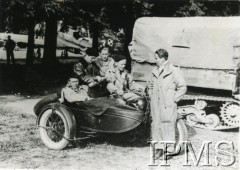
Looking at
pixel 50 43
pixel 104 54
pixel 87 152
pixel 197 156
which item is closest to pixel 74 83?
pixel 104 54

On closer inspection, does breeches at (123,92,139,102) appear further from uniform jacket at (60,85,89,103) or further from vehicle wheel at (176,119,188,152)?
vehicle wheel at (176,119,188,152)

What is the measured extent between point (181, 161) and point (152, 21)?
150 inches

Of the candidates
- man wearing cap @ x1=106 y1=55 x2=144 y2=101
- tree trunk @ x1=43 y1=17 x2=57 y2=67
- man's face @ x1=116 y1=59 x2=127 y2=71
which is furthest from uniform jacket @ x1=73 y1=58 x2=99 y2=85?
tree trunk @ x1=43 y1=17 x2=57 y2=67

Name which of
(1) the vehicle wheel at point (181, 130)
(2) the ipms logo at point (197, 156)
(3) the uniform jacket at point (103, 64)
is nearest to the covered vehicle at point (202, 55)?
(2) the ipms logo at point (197, 156)

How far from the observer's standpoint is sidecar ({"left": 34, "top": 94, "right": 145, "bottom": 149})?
5.58 meters

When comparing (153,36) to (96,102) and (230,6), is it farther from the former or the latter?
(230,6)

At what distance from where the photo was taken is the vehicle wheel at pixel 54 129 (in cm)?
584

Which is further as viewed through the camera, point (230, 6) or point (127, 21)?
point (230, 6)

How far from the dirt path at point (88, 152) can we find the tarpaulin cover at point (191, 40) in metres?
1.47

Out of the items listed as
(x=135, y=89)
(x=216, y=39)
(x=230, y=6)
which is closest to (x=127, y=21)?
(x=230, y=6)

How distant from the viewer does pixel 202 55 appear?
785cm

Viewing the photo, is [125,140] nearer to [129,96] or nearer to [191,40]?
[129,96]

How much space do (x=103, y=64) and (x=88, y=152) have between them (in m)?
1.49

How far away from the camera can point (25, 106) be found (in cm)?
912
